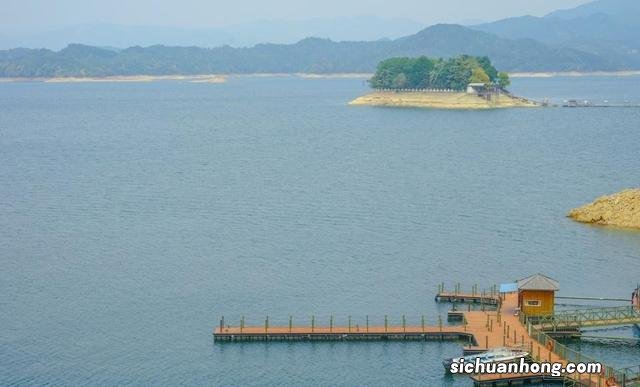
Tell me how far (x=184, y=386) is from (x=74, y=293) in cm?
1391

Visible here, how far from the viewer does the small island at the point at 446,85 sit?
605 ft

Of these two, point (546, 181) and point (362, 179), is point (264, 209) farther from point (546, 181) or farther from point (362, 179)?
point (546, 181)

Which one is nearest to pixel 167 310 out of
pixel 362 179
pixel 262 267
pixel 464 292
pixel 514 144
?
pixel 262 267

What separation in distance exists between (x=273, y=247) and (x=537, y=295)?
1931 centimetres

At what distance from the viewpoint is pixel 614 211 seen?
229ft

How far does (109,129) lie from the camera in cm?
15438

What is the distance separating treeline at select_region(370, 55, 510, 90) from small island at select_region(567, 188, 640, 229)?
11291cm

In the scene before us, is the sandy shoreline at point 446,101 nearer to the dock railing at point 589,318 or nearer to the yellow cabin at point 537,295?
the dock railing at point 589,318

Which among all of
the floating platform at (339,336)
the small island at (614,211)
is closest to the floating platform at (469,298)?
the floating platform at (339,336)

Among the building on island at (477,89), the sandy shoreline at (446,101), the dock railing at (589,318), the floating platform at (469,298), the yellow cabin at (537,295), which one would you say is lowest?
the sandy shoreline at (446,101)

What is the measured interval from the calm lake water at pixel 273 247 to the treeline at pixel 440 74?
63102 millimetres

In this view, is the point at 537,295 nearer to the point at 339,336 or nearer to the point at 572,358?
the point at 572,358

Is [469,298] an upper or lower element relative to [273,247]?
lower

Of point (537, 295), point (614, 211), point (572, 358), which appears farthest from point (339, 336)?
point (614, 211)
